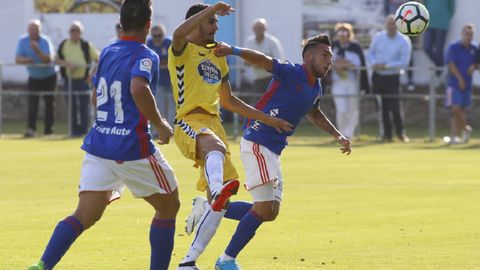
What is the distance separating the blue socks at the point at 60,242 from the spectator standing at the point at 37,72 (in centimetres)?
1952

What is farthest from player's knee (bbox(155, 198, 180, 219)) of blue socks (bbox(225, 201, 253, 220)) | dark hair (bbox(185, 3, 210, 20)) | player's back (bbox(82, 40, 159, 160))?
dark hair (bbox(185, 3, 210, 20))

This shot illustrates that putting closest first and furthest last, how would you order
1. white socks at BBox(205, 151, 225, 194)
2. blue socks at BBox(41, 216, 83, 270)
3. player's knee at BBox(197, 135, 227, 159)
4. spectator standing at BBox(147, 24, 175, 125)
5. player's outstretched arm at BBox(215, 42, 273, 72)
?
blue socks at BBox(41, 216, 83, 270)
player's outstretched arm at BBox(215, 42, 273, 72)
white socks at BBox(205, 151, 225, 194)
player's knee at BBox(197, 135, 227, 159)
spectator standing at BBox(147, 24, 175, 125)

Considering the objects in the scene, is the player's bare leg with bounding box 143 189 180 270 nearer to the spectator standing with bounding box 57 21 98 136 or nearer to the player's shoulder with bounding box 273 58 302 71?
the player's shoulder with bounding box 273 58 302 71

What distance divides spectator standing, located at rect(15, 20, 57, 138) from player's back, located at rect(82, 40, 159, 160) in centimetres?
1935

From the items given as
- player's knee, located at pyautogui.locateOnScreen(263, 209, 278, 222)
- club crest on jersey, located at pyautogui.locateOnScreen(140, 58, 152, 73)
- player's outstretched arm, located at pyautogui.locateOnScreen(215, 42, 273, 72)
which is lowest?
player's knee, located at pyautogui.locateOnScreen(263, 209, 278, 222)

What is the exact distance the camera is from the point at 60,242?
9.53m

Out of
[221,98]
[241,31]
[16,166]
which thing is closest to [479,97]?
[241,31]

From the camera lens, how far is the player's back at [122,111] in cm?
959

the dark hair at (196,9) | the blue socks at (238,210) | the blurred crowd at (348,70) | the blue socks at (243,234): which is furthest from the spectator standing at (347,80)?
the blue socks at (243,234)

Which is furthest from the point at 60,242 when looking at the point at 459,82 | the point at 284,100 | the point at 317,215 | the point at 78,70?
the point at 78,70

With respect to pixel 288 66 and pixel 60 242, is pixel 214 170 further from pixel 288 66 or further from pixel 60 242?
pixel 60 242

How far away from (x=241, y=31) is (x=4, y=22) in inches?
251

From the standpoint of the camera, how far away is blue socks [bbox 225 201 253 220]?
12.0m

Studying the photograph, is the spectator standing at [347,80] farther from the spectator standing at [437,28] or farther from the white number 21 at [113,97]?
the white number 21 at [113,97]
